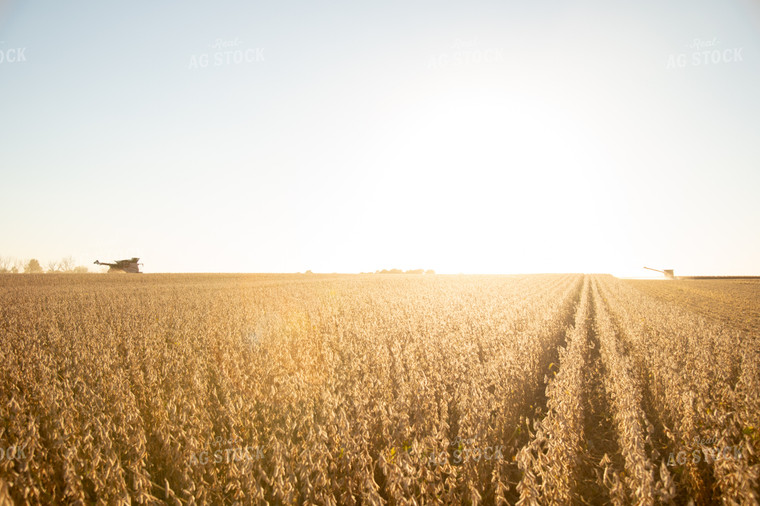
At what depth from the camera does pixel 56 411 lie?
4172 millimetres

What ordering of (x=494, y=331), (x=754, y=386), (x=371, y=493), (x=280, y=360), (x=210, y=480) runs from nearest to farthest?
(x=371, y=493) < (x=210, y=480) < (x=754, y=386) < (x=280, y=360) < (x=494, y=331)

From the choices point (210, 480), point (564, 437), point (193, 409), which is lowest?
point (210, 480)

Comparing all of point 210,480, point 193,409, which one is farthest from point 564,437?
point 193,409

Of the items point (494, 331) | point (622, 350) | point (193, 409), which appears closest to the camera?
point (193, 409)

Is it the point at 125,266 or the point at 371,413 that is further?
the point at 125,266

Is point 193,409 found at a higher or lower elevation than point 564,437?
higher

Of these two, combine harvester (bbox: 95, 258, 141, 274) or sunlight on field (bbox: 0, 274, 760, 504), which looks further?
combine harvester (bbox: 95, 258, 141, 274)

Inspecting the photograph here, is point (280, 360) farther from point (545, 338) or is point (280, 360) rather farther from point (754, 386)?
point (754, 386)

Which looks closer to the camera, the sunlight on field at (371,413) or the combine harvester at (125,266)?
the sunlight on field at (371,413)

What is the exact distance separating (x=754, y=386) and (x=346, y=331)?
8753 mm

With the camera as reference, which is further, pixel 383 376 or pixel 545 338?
pixel 545 338

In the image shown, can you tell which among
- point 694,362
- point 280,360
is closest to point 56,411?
point 280,360

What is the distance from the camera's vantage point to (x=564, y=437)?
13.9 feet

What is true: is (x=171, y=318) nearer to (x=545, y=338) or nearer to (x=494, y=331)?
(x=494, y=331)
